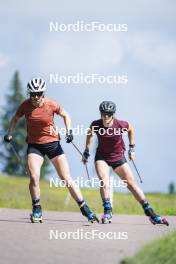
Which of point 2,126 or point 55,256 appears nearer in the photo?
point 55,256

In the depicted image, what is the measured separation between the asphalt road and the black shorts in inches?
43.2

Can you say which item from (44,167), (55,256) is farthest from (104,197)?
(44,167)

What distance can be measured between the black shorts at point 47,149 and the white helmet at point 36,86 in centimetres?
87

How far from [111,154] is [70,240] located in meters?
3.21

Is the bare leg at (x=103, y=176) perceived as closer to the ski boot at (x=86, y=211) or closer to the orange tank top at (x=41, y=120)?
the ski boot at (x=86, y=211)

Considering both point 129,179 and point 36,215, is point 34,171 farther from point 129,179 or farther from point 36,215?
point 129,179

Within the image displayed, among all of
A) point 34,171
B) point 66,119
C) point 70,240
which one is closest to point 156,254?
point 70,240

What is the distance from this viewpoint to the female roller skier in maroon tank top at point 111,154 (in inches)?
558

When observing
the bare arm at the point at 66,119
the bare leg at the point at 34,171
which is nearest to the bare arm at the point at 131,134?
the bare arm at the point at 66,119

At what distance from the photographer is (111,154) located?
14453 mm

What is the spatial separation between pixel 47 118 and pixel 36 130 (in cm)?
26

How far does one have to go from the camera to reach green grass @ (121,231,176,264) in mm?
8562

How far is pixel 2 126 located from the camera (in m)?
93.5

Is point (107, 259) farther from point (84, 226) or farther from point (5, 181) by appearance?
point (5, 181)
